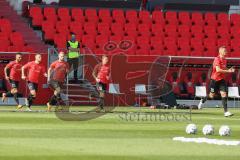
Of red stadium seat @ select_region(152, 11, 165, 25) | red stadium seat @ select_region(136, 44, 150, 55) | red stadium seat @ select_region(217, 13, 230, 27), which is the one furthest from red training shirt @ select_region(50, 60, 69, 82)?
red stadium seat @ select_region(217, 13, 230, 27)

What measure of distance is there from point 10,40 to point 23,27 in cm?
293

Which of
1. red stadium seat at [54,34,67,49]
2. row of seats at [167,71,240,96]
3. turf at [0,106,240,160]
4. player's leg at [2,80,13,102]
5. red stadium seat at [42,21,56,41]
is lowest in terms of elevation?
turf at [0,106,240,160]

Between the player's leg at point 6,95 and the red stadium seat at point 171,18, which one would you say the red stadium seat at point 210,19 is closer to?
the red stadium seat at point 171,18

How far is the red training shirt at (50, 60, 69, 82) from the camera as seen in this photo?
30.8m

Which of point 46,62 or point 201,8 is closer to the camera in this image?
point 46,62

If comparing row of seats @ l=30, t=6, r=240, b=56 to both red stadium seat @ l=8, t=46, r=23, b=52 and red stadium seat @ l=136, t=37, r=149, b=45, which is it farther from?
red stadium seat @ l=8, t=46, r=23, b=52

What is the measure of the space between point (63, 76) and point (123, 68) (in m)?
4.23

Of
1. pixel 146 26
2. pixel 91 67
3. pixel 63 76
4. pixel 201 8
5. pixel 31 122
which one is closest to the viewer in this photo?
pixel 31 122

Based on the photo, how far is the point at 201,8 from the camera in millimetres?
46188

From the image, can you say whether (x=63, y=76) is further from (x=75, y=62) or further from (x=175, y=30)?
(x=175, y=30)

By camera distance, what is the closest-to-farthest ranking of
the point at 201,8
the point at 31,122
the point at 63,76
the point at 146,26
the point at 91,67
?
1. the point at 31,122
2. the point at 63,76
3. the point at 91,67
4. the point at 146,26
5. the point at 201,8

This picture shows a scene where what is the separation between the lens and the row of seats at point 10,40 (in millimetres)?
36344

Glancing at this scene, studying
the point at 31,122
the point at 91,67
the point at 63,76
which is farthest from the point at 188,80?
the point at 31,122

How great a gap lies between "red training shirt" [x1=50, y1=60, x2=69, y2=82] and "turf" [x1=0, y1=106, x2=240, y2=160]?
867 centimetres
